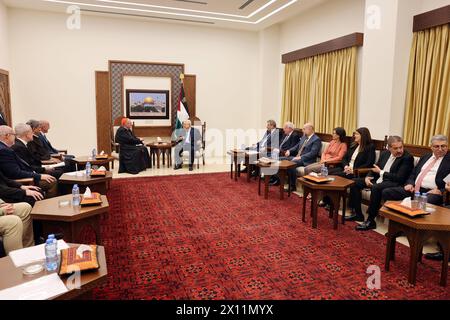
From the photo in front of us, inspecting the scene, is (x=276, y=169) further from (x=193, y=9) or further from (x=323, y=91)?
(x=193, y=9)

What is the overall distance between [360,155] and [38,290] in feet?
13.9

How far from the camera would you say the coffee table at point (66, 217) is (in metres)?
2.79

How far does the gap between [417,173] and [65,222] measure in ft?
12.4

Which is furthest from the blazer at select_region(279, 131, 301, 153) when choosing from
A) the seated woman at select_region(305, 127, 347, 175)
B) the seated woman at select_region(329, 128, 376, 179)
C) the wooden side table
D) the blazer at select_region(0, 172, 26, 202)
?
the blazer at select_region(0, 172, 26, 202)

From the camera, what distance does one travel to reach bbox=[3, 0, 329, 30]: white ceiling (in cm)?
688

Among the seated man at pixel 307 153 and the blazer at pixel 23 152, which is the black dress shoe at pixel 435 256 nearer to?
the seated man at pixel 307 153

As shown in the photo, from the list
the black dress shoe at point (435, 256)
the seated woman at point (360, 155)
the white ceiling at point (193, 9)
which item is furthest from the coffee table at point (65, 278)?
the white ceiling at point (193, 9)

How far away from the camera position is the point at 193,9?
7.38 metres

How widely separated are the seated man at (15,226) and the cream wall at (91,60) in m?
5.50

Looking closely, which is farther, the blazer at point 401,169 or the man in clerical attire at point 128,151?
the man in clerical attire at point 128,151

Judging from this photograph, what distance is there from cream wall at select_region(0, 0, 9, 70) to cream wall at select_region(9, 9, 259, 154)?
0.15m

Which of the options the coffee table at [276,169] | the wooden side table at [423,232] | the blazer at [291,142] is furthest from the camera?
the blazer at [291,142]

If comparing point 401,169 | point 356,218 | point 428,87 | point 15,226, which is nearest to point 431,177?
point 401,169
